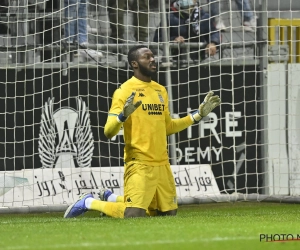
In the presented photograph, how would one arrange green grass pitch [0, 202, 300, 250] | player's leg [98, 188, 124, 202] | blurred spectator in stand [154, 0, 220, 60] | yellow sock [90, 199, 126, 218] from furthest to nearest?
blurred spectator in stand [154, 0, 220, 60] → player's leg [98, 188, 124, 202] → yellow sock [90, 199, 126, 218] → green grass pitch [0, 202, 300, 250]

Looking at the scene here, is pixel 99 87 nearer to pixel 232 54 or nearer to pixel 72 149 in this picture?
pixel 72 149

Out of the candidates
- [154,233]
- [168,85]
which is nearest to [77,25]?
[168,85]

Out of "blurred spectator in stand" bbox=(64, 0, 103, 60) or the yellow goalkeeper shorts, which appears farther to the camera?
"blurred spectator in stand" bbox=(64, 0, 103, 60)

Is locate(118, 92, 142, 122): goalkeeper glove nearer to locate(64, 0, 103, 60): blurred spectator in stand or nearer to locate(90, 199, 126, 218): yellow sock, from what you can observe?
locate(90, 199, 126, 218): yellow sock

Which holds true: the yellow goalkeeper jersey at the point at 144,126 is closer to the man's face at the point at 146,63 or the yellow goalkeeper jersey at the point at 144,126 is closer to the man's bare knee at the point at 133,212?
the man's face at the point at 146,63

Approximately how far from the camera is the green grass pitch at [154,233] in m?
6.37

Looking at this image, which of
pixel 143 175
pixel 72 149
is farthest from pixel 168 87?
pixel 143 175

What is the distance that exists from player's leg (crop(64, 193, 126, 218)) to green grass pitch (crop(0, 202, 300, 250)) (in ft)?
0.80

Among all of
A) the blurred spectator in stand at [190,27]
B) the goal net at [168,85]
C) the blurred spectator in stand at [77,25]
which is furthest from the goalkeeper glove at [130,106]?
the blurred spectator in stand at [190,27]

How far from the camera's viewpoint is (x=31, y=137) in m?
12.3

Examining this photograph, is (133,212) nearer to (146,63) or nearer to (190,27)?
(146,63)

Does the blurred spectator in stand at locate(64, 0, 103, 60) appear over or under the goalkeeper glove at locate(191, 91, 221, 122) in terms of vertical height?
over

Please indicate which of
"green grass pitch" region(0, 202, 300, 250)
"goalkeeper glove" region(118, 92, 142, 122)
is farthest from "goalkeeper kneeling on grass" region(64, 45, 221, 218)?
"green grass pitch" region(0, 202, 300, 250)

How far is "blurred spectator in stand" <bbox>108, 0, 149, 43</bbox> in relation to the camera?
41.6 feet
